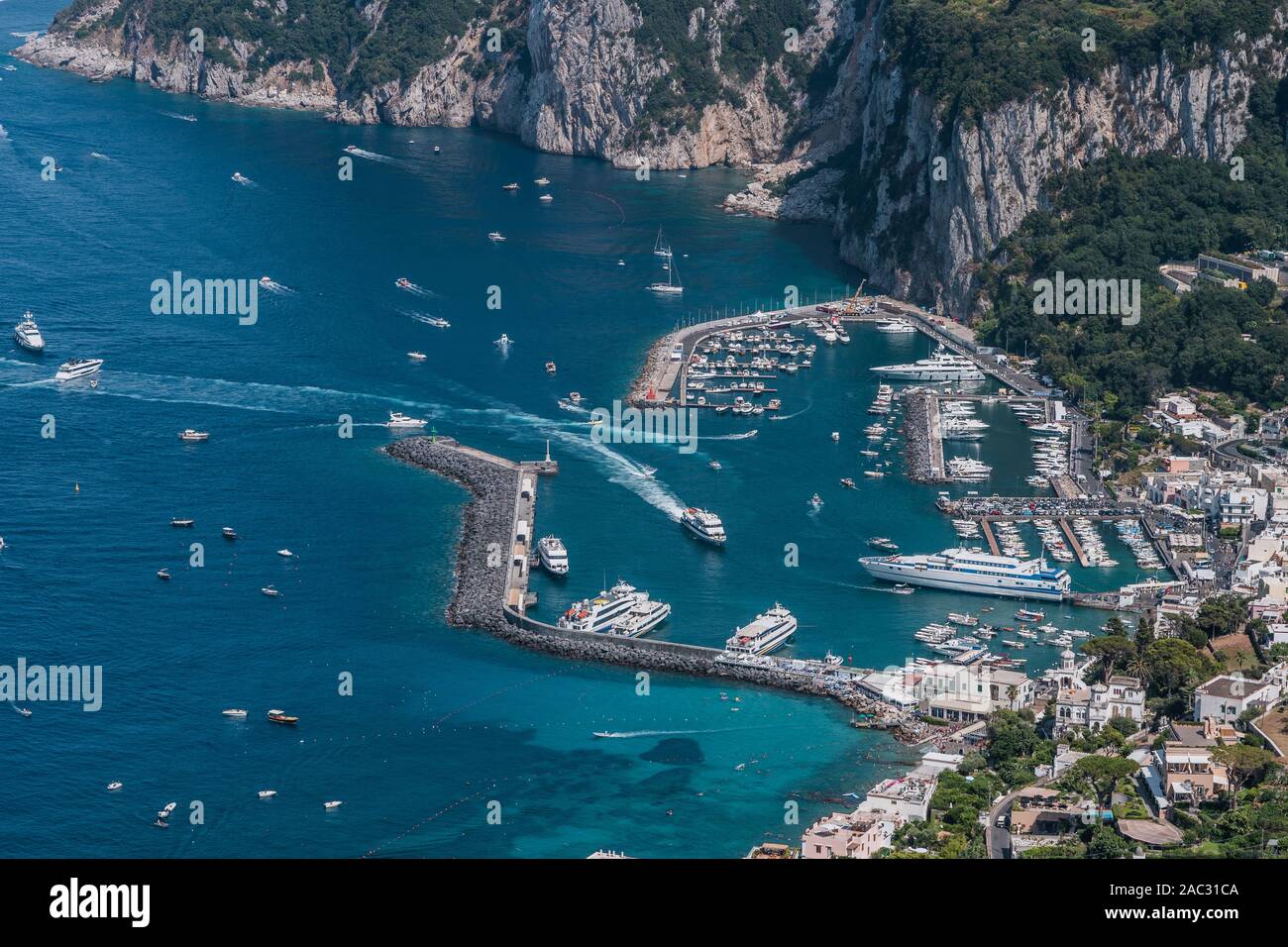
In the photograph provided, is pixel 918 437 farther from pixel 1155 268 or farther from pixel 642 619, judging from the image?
pixel 642 619

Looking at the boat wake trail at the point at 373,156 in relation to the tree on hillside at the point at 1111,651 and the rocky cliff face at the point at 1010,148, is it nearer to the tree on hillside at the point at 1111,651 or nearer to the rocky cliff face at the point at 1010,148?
the rocky cliff face at the point at 1010,148

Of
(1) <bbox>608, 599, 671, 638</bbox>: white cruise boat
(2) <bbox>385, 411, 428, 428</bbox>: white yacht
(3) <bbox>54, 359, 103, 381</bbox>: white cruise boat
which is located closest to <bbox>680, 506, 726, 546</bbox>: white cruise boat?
(1) <bbox>608, 599, 671, 638</bbox>: white cruise boat

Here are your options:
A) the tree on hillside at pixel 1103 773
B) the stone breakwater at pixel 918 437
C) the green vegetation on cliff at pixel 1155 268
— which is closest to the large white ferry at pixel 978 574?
the stone breakwater at pixel 918 437

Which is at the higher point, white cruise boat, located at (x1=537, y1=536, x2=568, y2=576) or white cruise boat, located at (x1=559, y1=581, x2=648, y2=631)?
white cruise boat, located at (x1=537, y1=536, x2=568, y2=576)

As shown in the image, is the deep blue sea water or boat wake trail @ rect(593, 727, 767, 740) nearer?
the deep blue sea water

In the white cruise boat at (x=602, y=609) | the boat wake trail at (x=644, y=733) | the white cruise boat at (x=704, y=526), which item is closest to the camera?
the boat wake trail at (x=644, y=733)

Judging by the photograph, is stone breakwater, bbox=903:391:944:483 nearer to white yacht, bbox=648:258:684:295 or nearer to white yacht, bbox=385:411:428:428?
white yacht, bbox=385:411:428:428
